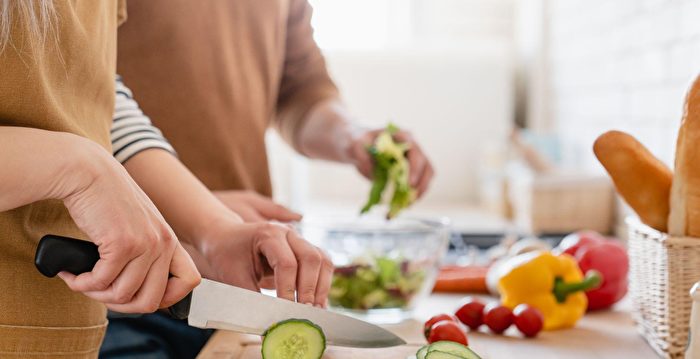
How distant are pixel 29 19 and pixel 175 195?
31cm

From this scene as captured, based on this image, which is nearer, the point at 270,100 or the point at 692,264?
the point at 692,264

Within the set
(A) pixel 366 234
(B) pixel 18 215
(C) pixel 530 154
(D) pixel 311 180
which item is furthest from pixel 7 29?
(D) pixel 311 180

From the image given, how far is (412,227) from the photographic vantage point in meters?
1.38

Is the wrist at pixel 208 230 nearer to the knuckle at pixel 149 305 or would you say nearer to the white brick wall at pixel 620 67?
the knuckle at pixel 149 305

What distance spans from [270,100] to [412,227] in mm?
342

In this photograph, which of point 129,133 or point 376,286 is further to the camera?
point 376,286

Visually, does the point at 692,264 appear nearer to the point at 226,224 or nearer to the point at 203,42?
the point at 226,224

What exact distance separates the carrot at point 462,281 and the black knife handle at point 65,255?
0.86 m

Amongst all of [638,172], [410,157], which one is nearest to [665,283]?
[638,172]

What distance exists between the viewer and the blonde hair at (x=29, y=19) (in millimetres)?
715

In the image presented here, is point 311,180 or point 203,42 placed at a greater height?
point 203,42

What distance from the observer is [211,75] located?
1.38 m

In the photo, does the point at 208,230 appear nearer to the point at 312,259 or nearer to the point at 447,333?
the point at 312,259

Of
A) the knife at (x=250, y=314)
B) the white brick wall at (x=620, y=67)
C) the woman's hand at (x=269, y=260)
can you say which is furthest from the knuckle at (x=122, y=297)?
the white brick wall at (x=620, y=67)
